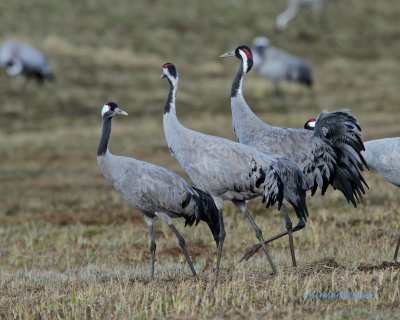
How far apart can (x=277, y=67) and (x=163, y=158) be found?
12020mm

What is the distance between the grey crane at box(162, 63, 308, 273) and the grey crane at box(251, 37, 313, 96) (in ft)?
79.7

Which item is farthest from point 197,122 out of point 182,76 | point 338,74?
point 338,74

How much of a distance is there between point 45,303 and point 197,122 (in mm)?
21315

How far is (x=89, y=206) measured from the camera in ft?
50.7

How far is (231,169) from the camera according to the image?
8273 mm

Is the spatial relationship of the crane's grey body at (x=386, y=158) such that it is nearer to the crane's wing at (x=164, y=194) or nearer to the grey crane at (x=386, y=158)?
the grey crane at (x=386, y=158)

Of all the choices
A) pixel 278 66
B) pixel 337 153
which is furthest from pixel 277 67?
pixel 337 153

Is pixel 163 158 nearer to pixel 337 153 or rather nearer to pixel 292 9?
pixel 337 153

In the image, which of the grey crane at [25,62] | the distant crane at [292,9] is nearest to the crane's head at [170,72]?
the grey crane at [25,62]

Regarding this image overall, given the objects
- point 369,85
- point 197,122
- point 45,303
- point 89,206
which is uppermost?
point 369,85

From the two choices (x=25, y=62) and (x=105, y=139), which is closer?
(x=105, y=139)

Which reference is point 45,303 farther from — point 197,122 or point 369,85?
point 369,85

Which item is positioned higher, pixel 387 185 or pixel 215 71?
pixel 215 71

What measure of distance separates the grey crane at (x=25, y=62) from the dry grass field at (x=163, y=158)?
2.46ft
